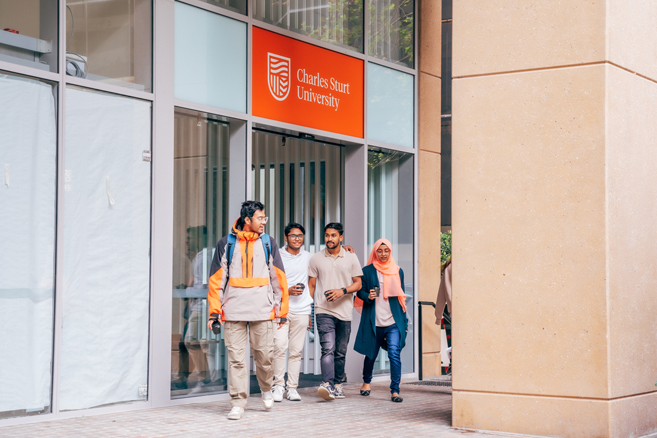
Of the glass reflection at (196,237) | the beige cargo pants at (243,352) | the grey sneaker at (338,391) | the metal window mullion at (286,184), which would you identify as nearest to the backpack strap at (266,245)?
the beige cargo pants at (243,352)

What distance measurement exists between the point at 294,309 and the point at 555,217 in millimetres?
3358

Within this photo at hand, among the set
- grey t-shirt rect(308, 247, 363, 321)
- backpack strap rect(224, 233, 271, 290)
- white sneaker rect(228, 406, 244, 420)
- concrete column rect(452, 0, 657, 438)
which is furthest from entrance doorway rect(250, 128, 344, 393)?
concrete column rect(452, 0, 657, 438)

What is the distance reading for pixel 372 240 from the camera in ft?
38.1

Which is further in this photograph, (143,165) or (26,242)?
(143,165)

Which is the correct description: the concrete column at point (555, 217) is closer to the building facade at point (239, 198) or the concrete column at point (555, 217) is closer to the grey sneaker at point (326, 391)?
the building facade at point (239, 198)

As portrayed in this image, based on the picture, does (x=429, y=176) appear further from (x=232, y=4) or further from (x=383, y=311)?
(x=232, y=4)

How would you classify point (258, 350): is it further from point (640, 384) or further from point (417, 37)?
point (417, 37)

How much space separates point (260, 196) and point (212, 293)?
3447 millimetres

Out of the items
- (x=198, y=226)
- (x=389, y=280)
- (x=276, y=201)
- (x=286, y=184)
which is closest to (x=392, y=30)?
(x=286, y=184)

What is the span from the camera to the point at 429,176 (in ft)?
40.0

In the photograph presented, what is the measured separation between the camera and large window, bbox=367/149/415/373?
11.8 metres

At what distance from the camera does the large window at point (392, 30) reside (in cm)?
1149

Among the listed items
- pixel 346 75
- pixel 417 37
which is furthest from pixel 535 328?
pixel 417 37

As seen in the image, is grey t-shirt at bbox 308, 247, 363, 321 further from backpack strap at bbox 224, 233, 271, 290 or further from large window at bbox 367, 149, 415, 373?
large window at bbox 367, 149, 415, 373
